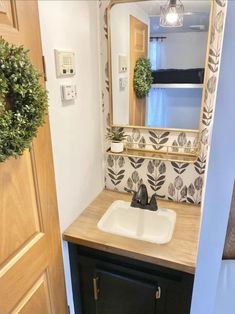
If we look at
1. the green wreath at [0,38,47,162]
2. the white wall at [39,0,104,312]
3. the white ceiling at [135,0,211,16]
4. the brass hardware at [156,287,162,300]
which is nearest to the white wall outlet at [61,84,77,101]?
the white wall at [39,0,104,312]

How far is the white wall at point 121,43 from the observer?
1.35 metres

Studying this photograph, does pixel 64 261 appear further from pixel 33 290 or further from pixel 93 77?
pixel 93 77

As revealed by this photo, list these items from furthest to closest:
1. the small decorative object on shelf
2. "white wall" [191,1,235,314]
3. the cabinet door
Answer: the small decorative object on shelf < the cabinet door < "white wall" [191,1,235,314]

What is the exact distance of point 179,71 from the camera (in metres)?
1.36

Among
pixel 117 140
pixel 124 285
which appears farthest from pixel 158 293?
pixel 117 140

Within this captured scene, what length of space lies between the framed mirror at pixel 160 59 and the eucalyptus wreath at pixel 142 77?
0.02 metres

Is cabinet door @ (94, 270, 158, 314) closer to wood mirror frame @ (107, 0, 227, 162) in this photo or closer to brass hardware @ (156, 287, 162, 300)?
brass hardware @ (156, 287, 162, 300)

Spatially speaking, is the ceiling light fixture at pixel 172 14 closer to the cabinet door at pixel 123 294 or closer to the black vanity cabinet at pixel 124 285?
the black vanity cabinet at pixel 124 285

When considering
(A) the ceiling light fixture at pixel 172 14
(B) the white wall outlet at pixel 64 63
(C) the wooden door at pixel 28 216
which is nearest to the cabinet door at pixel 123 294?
(C) the wooden door at pixel 28 216

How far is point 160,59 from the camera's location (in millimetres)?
1363

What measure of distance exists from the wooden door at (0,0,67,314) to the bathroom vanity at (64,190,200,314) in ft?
0.60

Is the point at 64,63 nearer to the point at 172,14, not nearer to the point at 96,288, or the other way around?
the point at 172,14

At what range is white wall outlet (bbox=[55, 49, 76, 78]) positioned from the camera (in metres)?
1.05

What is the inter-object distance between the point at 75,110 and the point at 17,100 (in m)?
0.51
